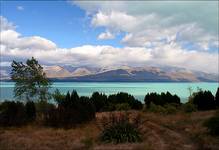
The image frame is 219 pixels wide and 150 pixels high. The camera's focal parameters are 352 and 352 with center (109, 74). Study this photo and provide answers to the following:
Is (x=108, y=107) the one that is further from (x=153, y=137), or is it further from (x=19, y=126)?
(x=153, y=137)

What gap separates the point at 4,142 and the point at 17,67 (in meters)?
27.3

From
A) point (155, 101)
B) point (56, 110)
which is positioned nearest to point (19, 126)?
point (56, 110)

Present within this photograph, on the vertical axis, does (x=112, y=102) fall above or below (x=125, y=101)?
below

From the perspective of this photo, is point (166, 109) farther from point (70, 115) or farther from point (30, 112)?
point (30, 112)

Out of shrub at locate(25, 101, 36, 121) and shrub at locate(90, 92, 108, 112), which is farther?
shrub at locate(90, 92, 108, 112)

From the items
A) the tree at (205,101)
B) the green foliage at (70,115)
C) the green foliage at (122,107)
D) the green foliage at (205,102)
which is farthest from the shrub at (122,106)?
the green foliage at (70,115)

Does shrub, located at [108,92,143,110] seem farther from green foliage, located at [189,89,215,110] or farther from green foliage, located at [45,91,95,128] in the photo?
green foliage, located at [45,91,95,128]

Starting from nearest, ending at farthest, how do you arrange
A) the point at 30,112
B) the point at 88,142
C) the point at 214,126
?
the point at 88,142 → the point at 214,126 → the point at 30,112

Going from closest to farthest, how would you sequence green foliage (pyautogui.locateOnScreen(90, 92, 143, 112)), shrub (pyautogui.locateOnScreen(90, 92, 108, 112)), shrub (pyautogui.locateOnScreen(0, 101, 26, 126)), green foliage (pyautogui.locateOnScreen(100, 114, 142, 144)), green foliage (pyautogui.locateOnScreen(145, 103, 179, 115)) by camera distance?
green foliage (pyautogui.locateOnScreen(100, 114, 142, 144)) < shrub (pyautogui.locateOnScreen(0, 101, 26, 126)) < green foliage (pyautogui.locateOnScreen(145, 103, 179, 115)) < green foliage (pyautogui.locateOnScreen(90, 92, 143, 112)) < shrub (pyautogui.locateOnScreen(90, 92, 108, 112))

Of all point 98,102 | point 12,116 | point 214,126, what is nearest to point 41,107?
point 12,116

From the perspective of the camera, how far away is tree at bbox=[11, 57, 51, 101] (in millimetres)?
48156

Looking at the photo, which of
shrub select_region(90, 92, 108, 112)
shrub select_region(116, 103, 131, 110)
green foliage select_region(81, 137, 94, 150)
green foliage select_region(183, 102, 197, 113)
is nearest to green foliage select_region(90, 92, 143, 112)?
shrub select_region(90, 92, 108, 112)

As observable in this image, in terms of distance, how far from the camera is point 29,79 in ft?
158

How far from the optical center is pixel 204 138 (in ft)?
71.5
